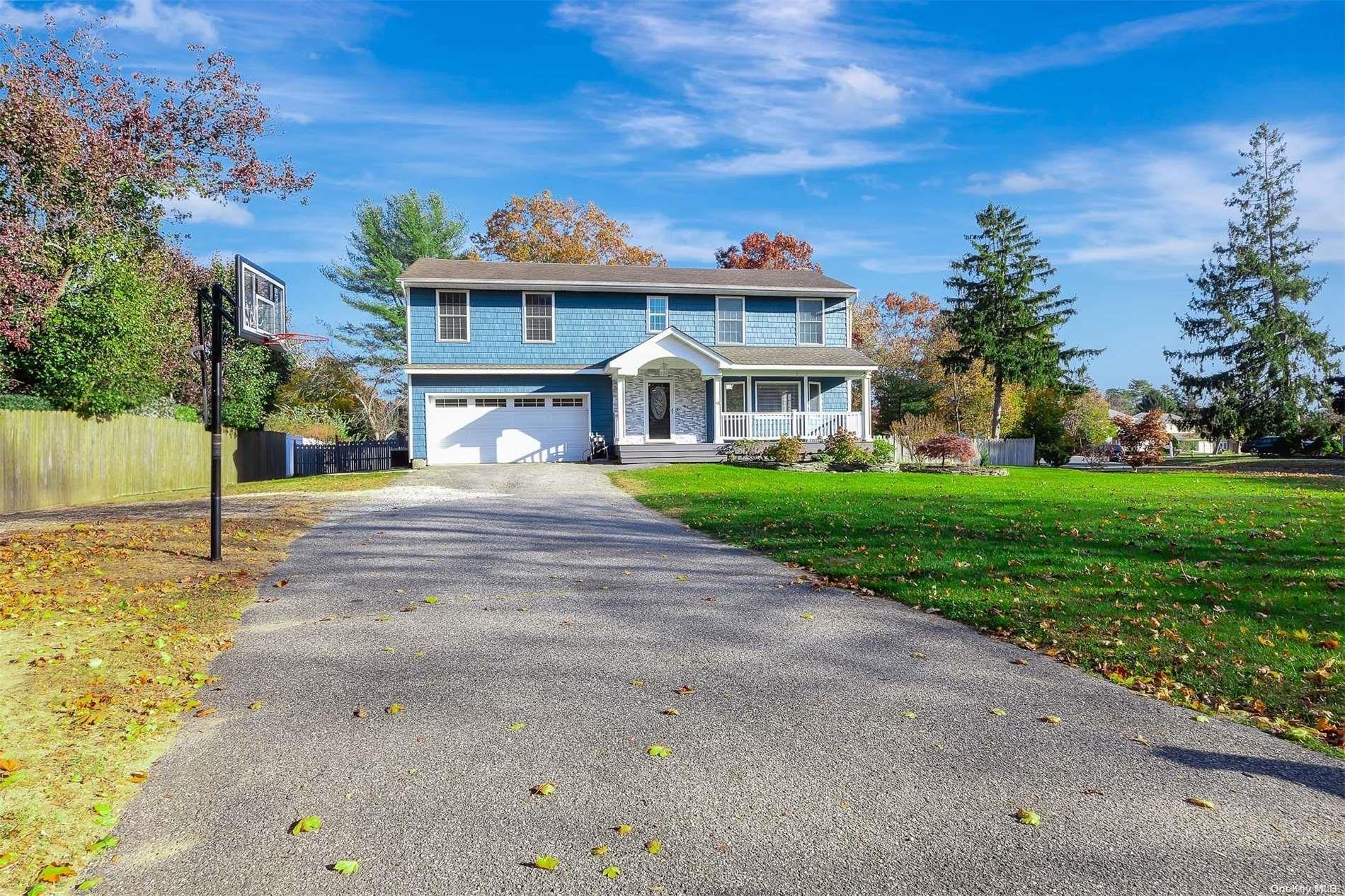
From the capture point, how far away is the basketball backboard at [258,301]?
8984 millimetres

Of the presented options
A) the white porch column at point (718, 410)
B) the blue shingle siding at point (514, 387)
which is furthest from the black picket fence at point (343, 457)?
the white porch column at point (718, 410)

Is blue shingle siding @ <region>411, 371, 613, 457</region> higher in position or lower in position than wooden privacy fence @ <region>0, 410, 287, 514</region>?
higher

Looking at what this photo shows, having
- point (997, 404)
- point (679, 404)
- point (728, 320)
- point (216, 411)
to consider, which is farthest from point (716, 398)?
point (216, 411)

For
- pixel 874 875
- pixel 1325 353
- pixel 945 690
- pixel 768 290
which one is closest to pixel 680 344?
pixel 768 290

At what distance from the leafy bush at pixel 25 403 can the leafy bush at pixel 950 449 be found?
21.8 meters

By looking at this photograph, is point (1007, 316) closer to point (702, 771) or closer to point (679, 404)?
point (679, 404)

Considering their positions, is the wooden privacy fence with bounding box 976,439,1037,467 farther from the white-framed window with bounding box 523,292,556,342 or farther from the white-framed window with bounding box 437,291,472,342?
the white-framed window with bounding box 437,291,472,342

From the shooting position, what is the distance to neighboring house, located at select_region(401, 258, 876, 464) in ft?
83.3

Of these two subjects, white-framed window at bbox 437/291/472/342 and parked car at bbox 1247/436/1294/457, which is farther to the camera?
parked car at bbox 1247/436/1294/457

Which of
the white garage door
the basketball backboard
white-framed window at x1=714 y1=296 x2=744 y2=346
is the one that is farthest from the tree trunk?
the basketball backboard

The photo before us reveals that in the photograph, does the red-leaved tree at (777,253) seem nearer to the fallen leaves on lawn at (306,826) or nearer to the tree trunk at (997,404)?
the tree trunk at (997,404)

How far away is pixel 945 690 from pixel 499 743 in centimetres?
252

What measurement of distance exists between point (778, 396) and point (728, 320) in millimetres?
3228

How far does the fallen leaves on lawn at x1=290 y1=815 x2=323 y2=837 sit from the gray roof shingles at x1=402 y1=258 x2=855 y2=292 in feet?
78.0
